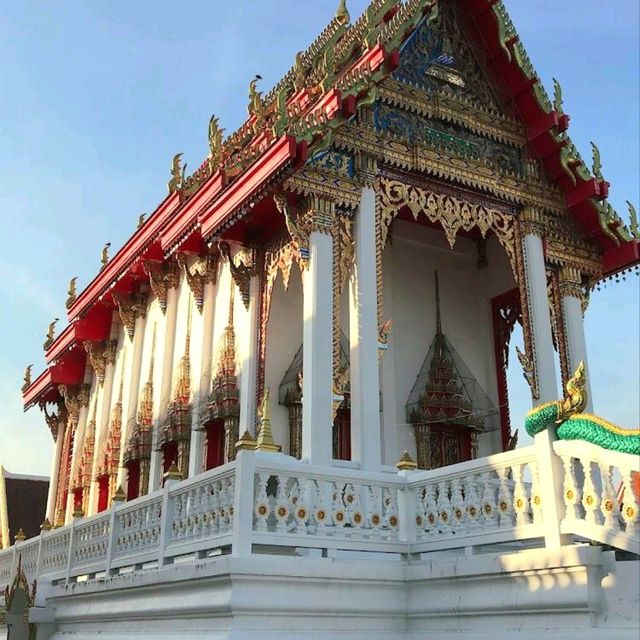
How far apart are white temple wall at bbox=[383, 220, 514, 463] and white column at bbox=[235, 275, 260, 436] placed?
151cm

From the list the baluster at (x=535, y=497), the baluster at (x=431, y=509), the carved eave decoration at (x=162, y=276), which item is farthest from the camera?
the carved eave decoration at (x=162, y=276)

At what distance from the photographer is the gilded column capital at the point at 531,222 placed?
9.23 metres

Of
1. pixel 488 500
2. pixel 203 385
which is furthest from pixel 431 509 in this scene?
pixel 203 385

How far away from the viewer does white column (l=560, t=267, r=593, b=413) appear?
30.4 feet

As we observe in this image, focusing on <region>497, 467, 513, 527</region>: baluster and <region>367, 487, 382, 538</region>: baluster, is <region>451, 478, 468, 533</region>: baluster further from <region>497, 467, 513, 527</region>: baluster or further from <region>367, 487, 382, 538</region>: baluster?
<region>367, 487, 382, 538</region>: baluster

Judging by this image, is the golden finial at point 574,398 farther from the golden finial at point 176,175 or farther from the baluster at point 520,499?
the golden finial at point 176,175

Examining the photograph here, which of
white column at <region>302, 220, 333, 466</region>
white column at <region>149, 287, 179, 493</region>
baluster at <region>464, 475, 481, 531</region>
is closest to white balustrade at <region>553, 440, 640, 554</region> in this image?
baluster at <region>464, 475, 481, 531</region>

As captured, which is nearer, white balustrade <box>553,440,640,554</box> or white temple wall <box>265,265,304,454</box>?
white balustrade <box>553,440,640,554</box>

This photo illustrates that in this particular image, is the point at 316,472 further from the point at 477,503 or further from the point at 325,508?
the point at 477,503

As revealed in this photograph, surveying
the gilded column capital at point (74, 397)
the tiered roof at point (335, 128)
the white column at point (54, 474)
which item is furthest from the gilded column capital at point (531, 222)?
the white column at point (54, 474)

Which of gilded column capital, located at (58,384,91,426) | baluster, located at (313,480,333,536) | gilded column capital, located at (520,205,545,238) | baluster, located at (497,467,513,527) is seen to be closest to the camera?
baluster, located at (497,467,513,527)

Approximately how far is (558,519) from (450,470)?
109cm

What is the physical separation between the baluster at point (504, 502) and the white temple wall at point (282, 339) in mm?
3721

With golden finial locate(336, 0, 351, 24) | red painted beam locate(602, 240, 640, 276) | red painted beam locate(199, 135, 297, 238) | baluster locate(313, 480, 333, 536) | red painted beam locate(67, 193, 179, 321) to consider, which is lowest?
baluster locate(313, 480, 333, 536)
